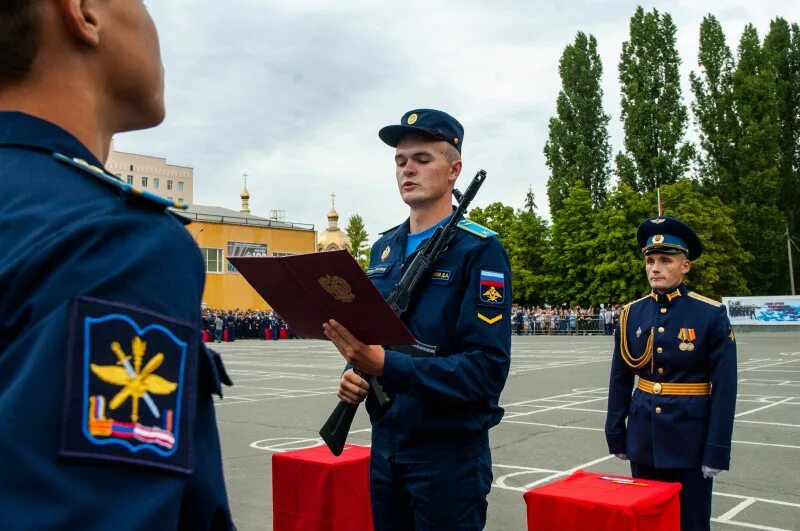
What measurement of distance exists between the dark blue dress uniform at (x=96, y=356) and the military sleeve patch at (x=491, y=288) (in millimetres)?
2022

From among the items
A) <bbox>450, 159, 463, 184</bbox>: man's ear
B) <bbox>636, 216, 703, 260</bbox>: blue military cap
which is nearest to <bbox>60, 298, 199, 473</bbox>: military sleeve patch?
<bbox>450, 159, 463, 184</bbox>: man's ear

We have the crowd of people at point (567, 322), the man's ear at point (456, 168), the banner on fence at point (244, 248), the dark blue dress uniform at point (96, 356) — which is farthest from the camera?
the banner on fence at point (244, 248)

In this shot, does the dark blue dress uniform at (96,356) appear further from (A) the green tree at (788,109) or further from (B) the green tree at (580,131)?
(A) the green tree at (788,109)

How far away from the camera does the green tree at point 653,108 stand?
48750 mm

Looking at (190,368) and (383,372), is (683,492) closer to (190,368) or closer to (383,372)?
(383,372)

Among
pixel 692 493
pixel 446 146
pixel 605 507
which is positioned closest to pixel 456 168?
pixel 446 146

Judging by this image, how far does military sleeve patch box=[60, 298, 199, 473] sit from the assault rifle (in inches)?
80.4

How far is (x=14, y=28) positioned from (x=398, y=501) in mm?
2476

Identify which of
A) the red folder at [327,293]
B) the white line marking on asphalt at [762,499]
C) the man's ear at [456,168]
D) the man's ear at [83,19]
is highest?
the man's ear at [456,168]

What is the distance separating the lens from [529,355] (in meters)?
25.0

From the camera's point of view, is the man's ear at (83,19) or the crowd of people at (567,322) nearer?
the man's ear at (83,19)

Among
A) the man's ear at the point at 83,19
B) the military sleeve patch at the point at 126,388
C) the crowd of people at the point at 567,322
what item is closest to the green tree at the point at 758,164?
the crowd of people at the point at 567,322

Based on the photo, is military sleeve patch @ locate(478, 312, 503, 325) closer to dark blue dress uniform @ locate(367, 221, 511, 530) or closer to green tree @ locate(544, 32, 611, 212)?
dark blue dress uniform @ locate(367, 221, 511, 530)

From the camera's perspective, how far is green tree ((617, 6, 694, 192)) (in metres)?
48.8
